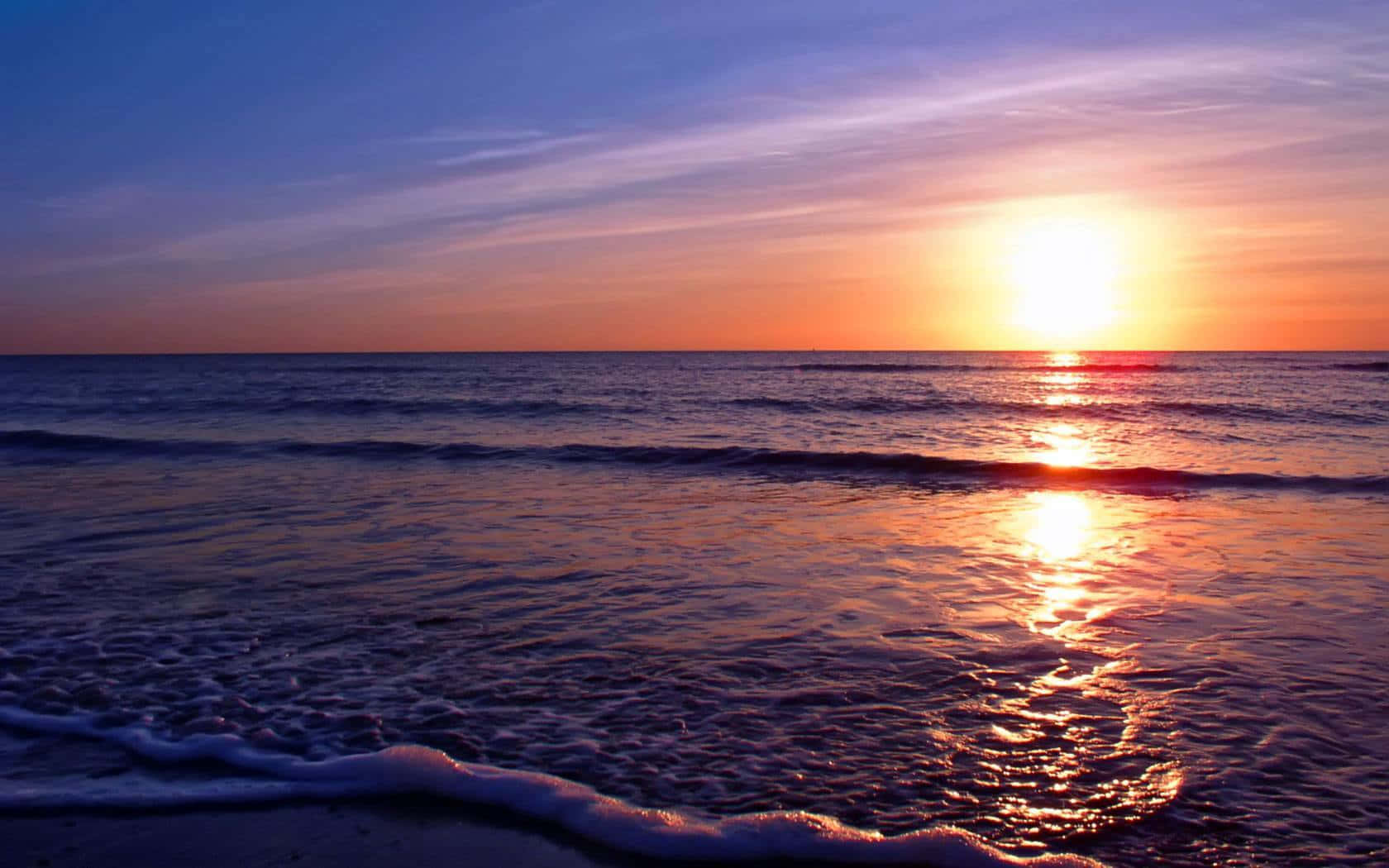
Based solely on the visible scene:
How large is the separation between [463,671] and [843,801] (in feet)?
8.33

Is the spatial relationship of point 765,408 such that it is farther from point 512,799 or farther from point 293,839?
point 293,839

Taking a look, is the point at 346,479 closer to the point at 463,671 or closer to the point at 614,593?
the point at 614,593

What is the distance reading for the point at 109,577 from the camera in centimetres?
788

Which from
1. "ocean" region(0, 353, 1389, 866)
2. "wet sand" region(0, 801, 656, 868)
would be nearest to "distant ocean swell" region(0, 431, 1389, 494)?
"ocean" region(0, 353, 1389, 866)

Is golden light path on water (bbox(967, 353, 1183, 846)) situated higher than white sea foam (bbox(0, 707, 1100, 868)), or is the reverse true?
golden light path on water (bbox(967, 353, 1183, 846))

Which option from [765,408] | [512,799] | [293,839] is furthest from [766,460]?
[293,839]

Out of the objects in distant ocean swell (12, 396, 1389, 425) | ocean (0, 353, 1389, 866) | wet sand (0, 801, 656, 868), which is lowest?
wet sand (0, 801, 656, 868)

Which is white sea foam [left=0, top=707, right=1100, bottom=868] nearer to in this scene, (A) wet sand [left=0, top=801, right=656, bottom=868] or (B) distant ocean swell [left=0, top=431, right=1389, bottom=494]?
(A) wet sand [left=0, top=801, right=656, bottom=868]

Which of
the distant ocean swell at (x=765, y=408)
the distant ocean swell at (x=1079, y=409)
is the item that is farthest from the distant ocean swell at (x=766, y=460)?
the distant ocean swell at (x=1079, y=409)

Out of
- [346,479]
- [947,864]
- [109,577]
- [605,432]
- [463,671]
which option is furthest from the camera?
[605,432]

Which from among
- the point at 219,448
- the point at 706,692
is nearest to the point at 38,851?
the point at 706,692

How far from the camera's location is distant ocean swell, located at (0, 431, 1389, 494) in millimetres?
14125

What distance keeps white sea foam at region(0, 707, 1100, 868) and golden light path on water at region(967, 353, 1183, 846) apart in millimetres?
462

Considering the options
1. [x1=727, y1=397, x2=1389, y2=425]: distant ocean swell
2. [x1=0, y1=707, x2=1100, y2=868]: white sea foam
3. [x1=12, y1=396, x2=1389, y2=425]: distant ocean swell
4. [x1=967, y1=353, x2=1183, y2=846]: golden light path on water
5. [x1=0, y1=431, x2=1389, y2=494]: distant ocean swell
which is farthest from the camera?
[x1=12, y1=396, x2=1389, y2=425]: distant ocean swell
